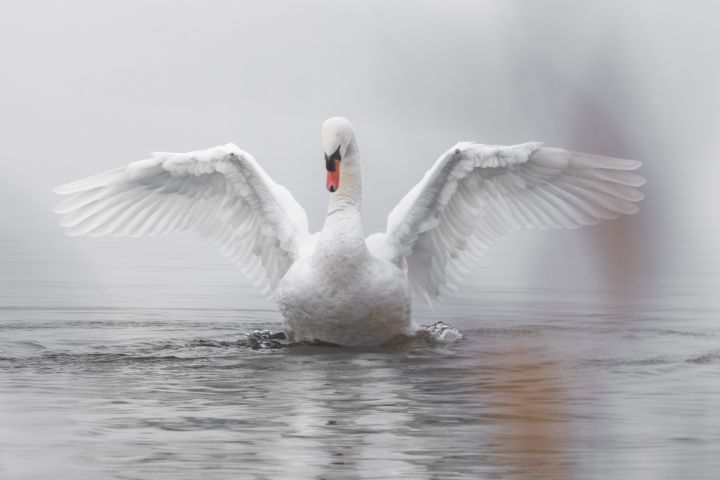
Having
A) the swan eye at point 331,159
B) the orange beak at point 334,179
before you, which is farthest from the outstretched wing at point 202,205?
the orange beak at point 334,179

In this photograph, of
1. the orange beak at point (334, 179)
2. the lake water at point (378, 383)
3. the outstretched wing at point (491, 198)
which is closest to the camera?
the lake water at point (378, 383)

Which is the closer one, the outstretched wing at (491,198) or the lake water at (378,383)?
the lake water at (378,383)

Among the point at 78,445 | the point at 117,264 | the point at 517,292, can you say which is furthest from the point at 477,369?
the point at 117,264

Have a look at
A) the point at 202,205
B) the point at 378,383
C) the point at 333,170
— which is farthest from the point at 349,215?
the point at 378,383

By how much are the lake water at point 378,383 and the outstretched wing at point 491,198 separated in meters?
0.97

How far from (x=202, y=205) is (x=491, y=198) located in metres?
2.85

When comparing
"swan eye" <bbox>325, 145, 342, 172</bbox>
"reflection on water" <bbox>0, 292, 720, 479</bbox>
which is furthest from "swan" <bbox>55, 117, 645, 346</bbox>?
"reflection on water" <bbox>0, 292, 720, 479</bbox>

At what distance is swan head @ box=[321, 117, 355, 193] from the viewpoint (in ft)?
40.9

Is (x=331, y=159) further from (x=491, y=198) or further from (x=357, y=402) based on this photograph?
(x=357, y=402)

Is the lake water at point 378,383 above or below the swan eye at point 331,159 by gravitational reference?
below

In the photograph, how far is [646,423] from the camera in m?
8.95

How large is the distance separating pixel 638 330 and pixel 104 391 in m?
5.77

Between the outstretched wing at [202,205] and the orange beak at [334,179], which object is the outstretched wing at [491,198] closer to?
the orange beak at [334,179]

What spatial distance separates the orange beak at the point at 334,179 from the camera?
1222 cm
